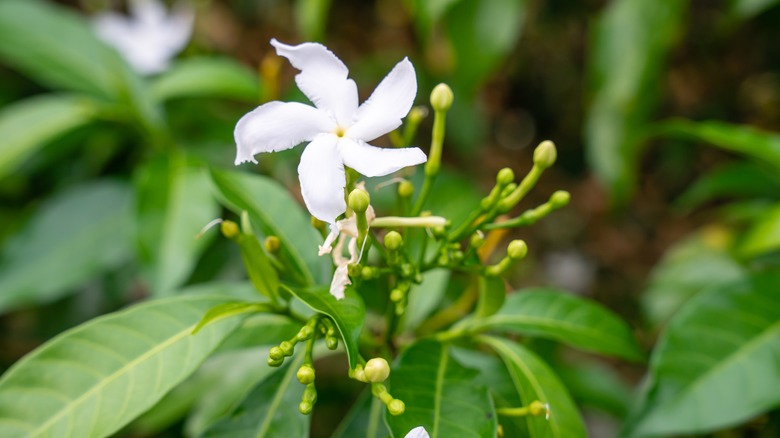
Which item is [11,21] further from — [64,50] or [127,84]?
[127,84]

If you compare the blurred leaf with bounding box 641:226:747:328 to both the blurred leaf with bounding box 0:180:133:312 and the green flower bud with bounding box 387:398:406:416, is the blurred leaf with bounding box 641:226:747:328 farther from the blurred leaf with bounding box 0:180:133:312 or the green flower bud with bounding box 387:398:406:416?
the blurred leaf with bounding box 0:180:133:312

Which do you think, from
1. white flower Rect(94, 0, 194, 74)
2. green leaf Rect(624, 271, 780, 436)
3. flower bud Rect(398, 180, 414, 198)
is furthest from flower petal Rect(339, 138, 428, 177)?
white flower Rect(94, 0, 194, 74)

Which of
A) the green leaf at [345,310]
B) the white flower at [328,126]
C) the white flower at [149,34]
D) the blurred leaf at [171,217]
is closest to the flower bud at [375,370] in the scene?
the green leaf at [345,310]

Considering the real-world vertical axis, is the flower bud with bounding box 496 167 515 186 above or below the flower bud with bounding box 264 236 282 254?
above

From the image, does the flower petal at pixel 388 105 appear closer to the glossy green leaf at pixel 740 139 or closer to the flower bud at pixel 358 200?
the flower bud at pixel 358 200

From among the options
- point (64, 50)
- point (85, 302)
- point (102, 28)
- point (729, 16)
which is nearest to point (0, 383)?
point (85, 302)

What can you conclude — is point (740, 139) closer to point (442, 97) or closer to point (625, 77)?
point (625, 77)
